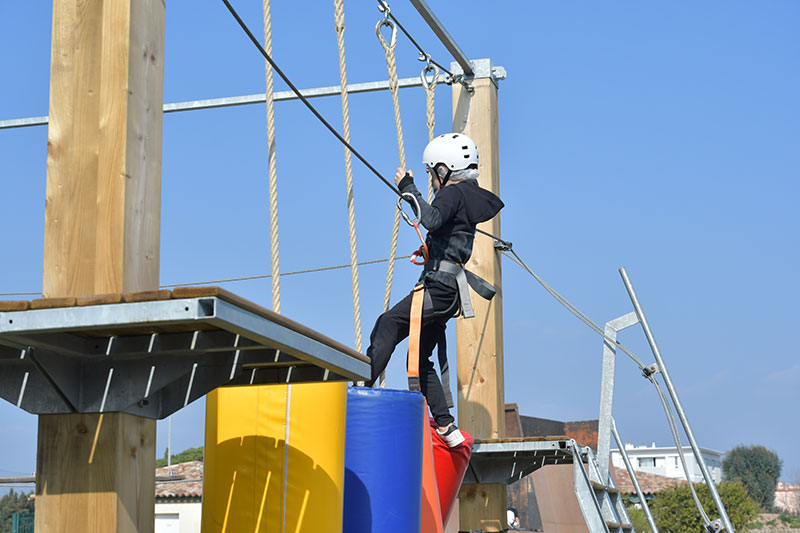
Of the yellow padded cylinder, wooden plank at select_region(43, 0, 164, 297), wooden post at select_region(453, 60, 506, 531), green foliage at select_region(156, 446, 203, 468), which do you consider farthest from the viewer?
green foliage at select_region(156, 446, 203, 468)

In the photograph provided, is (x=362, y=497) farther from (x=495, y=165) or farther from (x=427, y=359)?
(x=495, y=165)

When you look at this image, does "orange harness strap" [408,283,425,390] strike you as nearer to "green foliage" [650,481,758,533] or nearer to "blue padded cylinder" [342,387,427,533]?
"blue padded cylinder" [342,387,427,533]

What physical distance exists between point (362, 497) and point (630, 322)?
2.72m

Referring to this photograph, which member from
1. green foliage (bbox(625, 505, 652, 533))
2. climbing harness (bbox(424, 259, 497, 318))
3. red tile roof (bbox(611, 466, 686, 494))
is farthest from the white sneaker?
red tile roof (bbox(611, 466, 686, 494))

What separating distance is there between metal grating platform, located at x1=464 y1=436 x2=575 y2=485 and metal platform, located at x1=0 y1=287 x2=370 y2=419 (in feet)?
9.66

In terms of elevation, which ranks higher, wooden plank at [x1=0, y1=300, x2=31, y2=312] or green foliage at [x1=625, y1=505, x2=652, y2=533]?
wooden plank at [x1=0, y1=300, x2=31, y2=312]

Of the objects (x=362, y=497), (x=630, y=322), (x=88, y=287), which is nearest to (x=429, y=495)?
(x=362, y=497)

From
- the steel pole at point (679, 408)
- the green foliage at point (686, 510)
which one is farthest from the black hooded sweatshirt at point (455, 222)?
the green foliage at point (686, 510)

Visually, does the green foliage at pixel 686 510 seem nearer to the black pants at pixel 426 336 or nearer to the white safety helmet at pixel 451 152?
the black pants at pixel 426 336

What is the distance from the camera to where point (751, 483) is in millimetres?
76875

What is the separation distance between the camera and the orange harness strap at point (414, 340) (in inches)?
208

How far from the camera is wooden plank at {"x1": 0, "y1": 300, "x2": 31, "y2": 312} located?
252 cm

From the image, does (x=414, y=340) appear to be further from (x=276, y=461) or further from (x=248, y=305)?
(x=248, y=305)

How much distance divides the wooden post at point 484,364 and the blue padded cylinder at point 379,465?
255 centimetres
